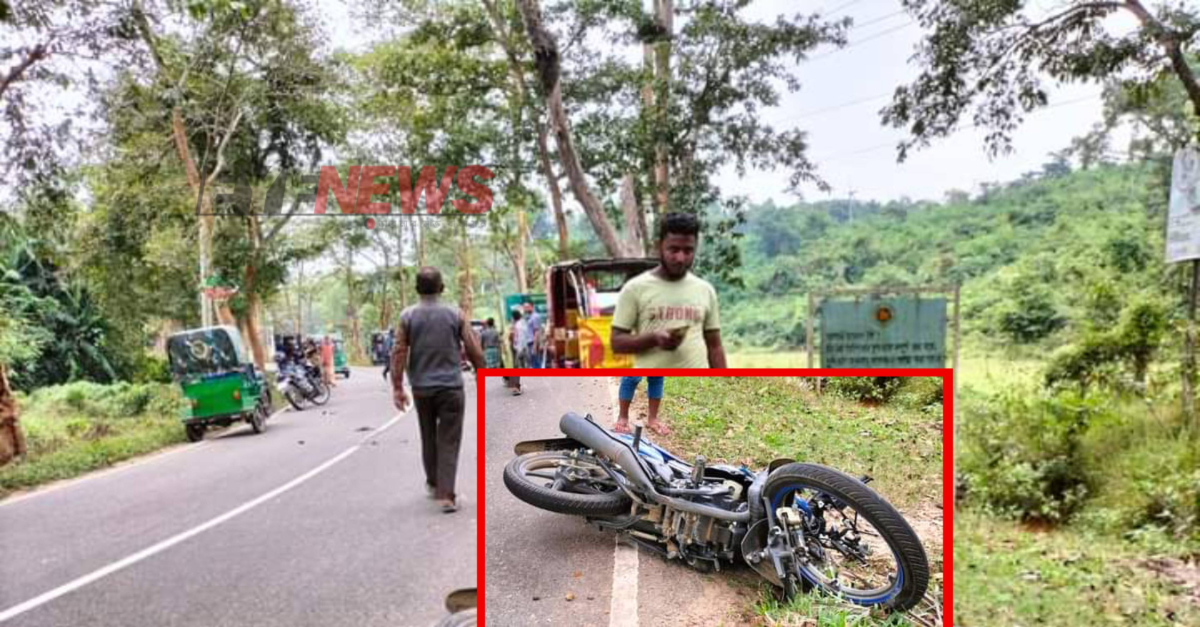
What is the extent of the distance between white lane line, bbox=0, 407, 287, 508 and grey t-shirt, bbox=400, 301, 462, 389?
899 mm

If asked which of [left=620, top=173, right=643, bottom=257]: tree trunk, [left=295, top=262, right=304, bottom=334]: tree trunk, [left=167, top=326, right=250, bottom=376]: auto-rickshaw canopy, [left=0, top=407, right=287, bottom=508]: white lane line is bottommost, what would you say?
[left=0, top=407, right=287, bottom=508]: white lane line

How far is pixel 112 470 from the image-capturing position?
2.01 m

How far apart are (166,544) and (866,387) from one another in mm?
2003

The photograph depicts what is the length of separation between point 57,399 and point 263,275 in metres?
0.68

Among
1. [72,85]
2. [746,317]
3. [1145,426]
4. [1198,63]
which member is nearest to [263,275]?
[72,85]

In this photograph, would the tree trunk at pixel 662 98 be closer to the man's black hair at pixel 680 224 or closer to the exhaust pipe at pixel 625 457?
the man's black hair at pixel 680 224

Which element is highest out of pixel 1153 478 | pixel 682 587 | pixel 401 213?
pixel 401 213

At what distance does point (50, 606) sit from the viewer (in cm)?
168

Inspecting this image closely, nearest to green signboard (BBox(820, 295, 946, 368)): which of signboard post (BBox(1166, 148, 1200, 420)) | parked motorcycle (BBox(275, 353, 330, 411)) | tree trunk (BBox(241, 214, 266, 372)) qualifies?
parked motorcycle (BBox(275, 353, 330, 411))

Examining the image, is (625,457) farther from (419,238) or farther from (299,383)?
(299,383)

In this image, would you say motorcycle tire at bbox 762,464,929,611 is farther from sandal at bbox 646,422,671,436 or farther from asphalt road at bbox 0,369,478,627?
asphalt road at bbox 0,369,478,627

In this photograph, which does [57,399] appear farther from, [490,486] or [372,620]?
[490,486]

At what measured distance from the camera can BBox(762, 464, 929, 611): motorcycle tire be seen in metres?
0.79

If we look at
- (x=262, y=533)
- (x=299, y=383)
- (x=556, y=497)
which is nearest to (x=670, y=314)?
(x=556, y=497)
